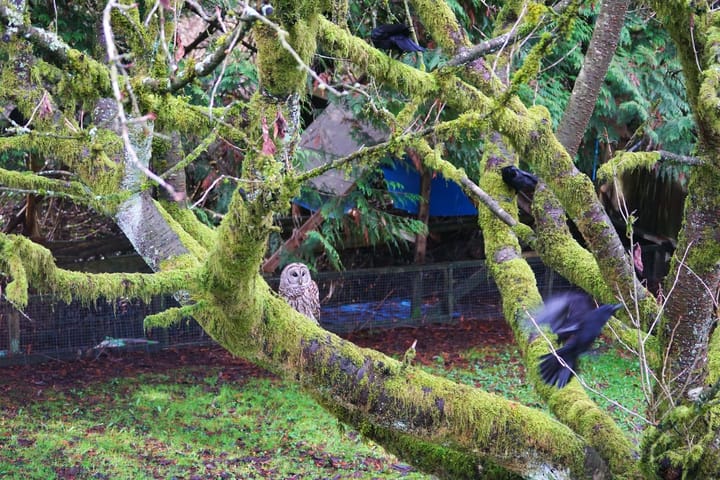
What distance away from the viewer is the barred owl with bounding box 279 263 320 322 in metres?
7.20

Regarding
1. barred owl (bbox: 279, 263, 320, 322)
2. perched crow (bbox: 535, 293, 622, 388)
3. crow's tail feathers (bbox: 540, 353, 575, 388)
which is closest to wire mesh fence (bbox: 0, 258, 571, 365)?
barred owl (bbox: 279, 263, 320, 322)

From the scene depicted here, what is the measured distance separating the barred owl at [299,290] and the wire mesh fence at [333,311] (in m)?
2.07

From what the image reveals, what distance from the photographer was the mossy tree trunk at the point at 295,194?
2564 mm

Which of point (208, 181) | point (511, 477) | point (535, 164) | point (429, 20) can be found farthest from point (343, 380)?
point (208, 181)

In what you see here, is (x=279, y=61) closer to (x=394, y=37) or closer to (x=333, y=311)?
(x=394, y=37)

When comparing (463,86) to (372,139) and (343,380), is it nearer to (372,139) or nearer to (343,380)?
(343,380)

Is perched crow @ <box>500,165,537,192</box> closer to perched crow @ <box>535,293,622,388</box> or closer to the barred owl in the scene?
perched crow @ <box>535,293,622,388</box>

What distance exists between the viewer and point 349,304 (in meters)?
10.6

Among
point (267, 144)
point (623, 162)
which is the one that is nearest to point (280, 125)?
point (267, 144)

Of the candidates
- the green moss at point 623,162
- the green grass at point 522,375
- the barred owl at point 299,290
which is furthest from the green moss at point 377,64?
the green grass at point 522,375

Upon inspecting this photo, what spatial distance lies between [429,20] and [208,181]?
16.7 ft

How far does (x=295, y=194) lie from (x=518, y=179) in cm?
250

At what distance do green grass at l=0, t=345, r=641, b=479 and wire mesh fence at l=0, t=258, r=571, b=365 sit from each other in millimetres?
802

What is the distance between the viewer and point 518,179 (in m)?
4.59
